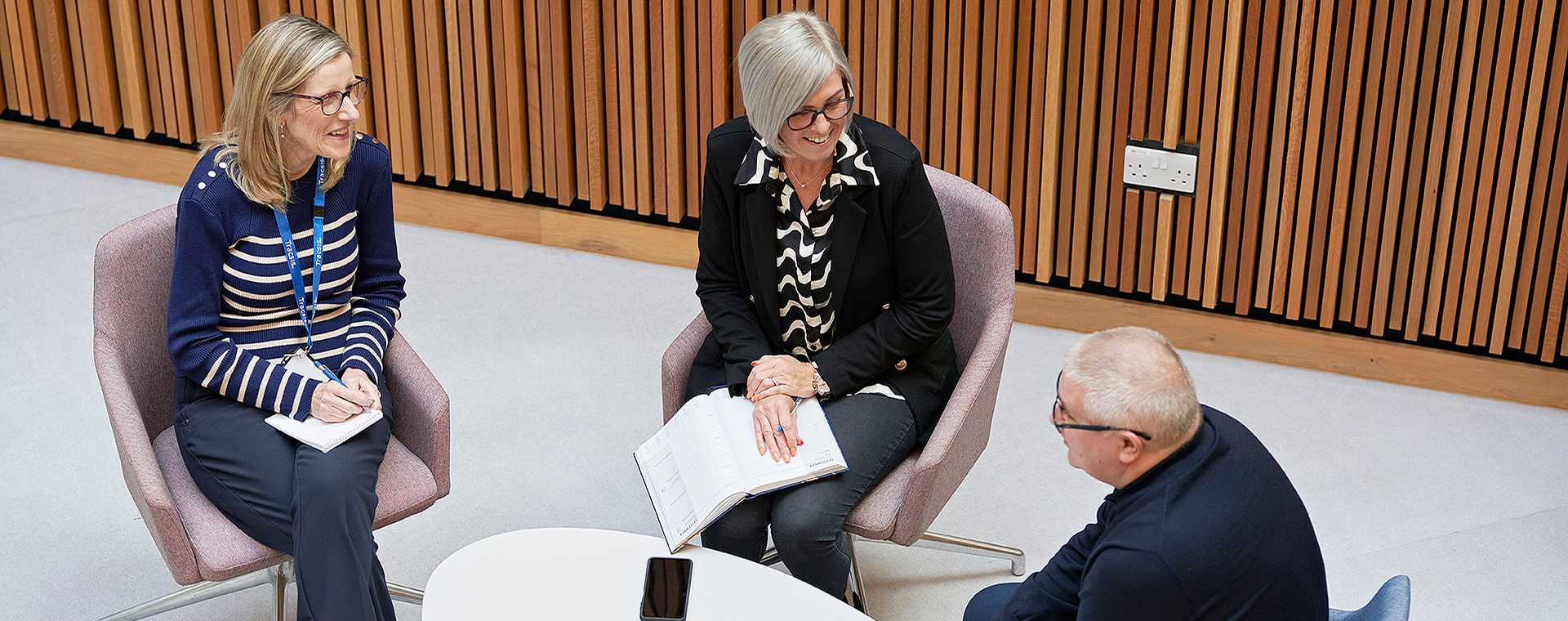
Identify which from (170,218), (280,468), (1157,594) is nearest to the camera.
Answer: (1157,594)

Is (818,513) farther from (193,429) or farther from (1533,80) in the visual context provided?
(1533,80)

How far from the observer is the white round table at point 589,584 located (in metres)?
2.98

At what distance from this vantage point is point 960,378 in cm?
356

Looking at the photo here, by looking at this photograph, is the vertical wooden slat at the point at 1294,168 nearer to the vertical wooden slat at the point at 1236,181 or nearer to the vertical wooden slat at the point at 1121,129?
the vertical wooden slat at the point at 1236,181

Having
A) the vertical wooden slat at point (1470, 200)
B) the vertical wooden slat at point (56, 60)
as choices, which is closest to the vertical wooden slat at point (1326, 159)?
the vertical wooden slat at point (1470, 200)

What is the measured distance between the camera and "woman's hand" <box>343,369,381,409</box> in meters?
3.50

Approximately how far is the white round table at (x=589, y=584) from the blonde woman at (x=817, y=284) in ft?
1.20

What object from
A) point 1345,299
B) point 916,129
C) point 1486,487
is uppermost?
point 916,129

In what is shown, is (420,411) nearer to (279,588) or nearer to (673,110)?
(279,588)

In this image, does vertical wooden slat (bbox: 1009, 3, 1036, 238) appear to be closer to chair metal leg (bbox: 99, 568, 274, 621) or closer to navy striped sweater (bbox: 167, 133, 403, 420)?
navy striped sweater (bbox: 167, 133, 403, 420)

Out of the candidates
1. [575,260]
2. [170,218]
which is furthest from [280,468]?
[575,260]

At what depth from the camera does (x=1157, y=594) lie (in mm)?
2518

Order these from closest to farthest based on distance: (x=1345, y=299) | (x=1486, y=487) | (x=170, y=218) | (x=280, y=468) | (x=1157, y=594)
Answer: (x=1157, y=594) → (x=280, y=468) → (x=170, y=218) → (x=1486, y=487) → (x=1345, y=299)

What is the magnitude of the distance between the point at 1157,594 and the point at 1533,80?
8.89ft
